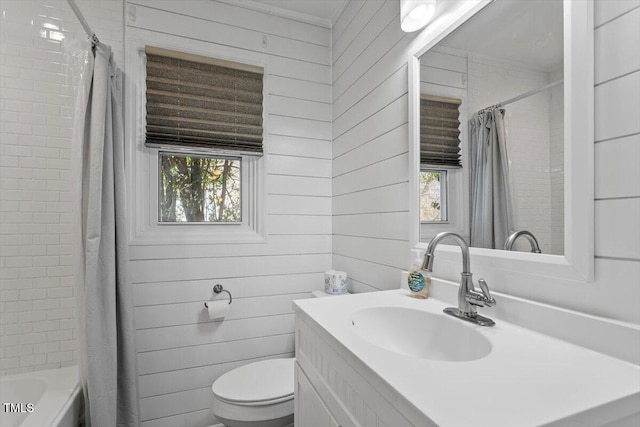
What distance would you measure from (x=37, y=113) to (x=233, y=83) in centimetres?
101

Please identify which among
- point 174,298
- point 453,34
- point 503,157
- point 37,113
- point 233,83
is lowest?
point 174,298

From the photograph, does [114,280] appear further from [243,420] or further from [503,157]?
[503,157]

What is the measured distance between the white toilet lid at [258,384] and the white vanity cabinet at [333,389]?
1.00 ft

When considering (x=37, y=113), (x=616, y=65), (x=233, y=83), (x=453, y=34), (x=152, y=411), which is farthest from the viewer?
(x=233, y=83)

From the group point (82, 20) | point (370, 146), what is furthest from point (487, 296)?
point (82, 20)

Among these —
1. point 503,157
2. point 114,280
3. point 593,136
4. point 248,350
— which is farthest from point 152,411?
point 593,136

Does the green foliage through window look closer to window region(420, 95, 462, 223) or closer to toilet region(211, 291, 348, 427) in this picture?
toilet region(211, 291, 348, 427)

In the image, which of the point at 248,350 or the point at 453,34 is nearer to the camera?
the point at 453,34

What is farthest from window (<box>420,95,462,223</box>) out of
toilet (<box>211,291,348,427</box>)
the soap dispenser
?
toilet (<box>211,291,348,427</box>)

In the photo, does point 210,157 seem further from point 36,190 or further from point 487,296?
point 487,296

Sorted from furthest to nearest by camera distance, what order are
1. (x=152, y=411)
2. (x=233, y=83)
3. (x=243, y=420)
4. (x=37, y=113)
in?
1. (x=233, y=83)
2. (x=152, y=411)
3. (x=37, y=113)
4. (x=243, y=420)

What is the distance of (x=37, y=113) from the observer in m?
1.62

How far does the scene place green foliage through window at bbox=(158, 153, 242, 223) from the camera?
6.28ft

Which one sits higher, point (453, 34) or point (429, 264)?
point (453, 34)
